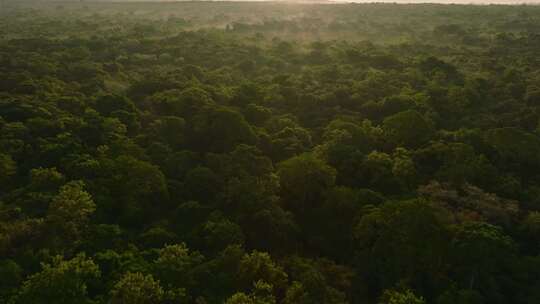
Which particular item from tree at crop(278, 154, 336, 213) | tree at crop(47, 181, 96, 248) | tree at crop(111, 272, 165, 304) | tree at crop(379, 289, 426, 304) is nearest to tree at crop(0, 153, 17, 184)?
tree at crop(47, 181, 96, 248)

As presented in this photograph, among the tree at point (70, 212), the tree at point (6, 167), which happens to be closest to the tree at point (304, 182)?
the tree at point (70, 212)

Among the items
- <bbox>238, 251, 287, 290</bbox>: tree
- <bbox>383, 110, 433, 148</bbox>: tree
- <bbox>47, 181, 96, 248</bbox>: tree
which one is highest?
<bbox>383, 110, 433, 148</bbox>: tree

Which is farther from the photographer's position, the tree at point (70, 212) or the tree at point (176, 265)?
the tree at point (70, 212)

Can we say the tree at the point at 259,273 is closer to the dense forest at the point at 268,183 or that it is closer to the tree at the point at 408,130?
the dense forest at the point at 268,183

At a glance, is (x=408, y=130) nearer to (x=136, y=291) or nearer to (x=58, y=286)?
(x=136, y=291)

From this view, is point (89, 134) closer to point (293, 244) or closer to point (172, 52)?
point (293, 244)

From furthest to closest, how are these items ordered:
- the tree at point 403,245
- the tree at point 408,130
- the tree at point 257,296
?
the tree at point 408,130, the tree at point 403,245, the tree at point 257,296

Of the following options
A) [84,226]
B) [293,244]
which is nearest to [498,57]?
[293,244]

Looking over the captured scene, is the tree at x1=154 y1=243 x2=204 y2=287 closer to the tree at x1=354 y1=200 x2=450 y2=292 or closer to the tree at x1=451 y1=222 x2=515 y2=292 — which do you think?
the tree at x1=354 y1=200 x2=450 y2=292
